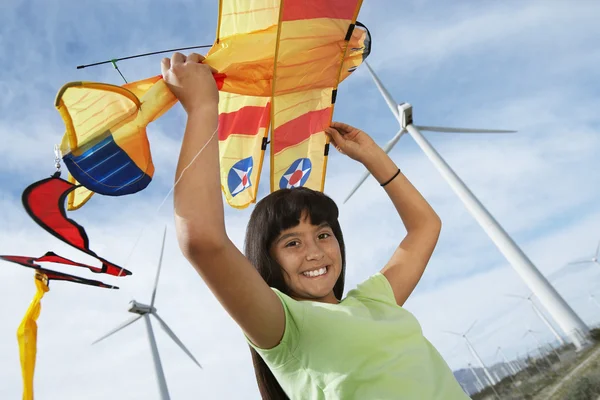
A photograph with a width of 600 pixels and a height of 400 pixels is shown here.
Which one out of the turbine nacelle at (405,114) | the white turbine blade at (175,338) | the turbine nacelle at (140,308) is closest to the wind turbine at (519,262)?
the turbine nacelle at (405,114)

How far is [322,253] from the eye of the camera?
7.53 feet

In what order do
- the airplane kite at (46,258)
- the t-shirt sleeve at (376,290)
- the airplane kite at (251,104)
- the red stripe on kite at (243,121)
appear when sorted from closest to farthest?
the airplane kite at (46,258)
the airplane kite at (251,104)
the t-shirt sleeve at (376,290)
the red stripe on kite at (243,121)

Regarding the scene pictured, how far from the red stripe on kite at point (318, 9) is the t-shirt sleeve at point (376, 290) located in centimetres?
151

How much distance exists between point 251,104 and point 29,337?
86.5 inches

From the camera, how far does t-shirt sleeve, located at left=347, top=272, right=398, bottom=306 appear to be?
2359mm

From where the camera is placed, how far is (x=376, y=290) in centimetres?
244

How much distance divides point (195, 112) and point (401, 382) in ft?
4.12

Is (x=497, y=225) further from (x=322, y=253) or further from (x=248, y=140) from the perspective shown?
(x=322, y=253)

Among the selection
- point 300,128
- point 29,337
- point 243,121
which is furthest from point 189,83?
point 243,121

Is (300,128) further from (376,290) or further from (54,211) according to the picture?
(54,211)

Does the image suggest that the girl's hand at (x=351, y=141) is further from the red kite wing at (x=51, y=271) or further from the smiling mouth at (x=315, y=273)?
the red kite wing at (x=51, y=271)

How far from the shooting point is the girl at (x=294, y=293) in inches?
67.1

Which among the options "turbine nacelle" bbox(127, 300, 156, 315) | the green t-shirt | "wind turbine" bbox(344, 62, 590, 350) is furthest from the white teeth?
"turbine nacelle" bbox(127, 300, 156, 315)

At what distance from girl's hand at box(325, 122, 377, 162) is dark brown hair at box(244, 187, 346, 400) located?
0.50 meters
